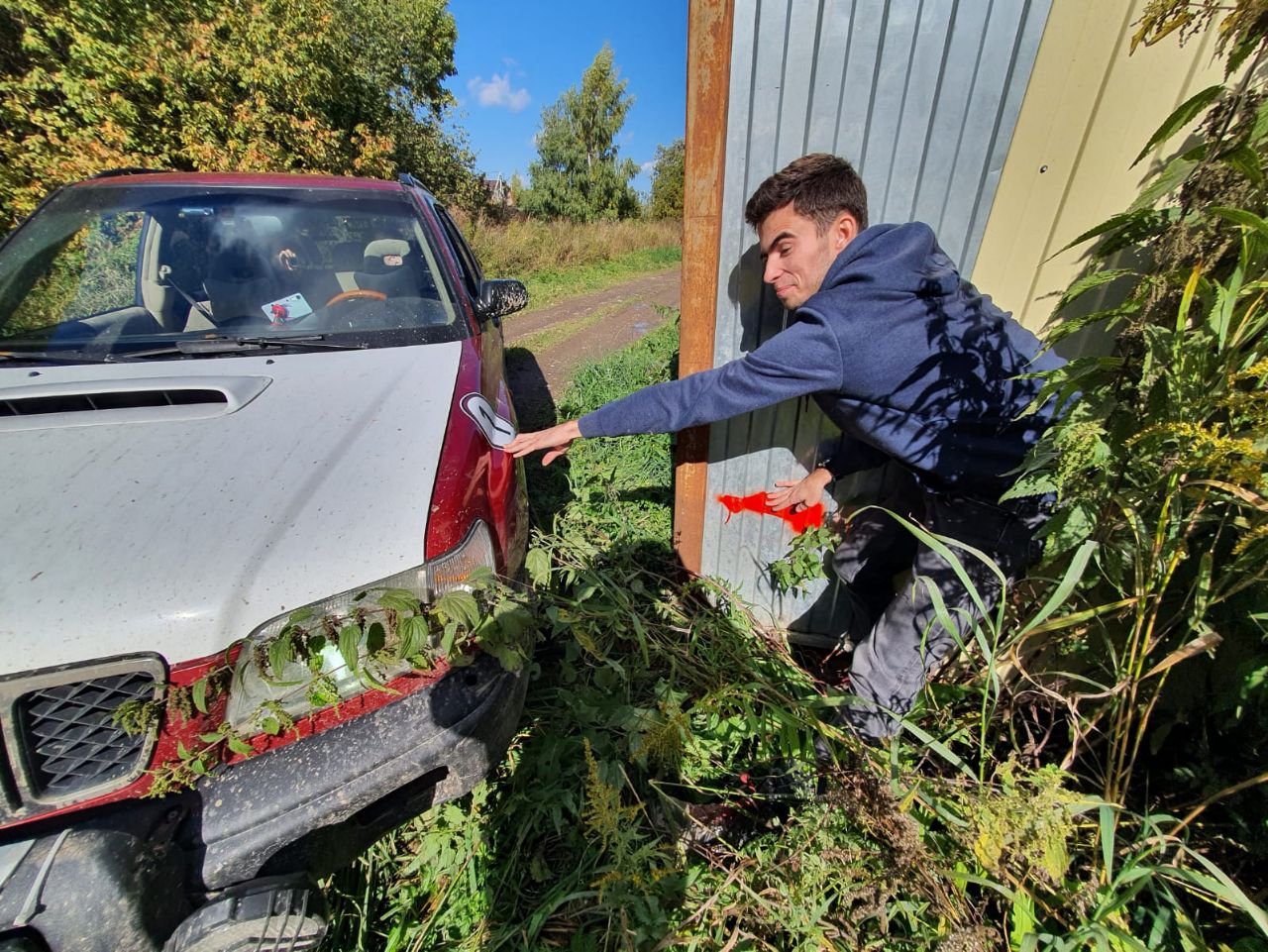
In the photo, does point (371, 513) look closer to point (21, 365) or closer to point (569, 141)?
point (21, 365)

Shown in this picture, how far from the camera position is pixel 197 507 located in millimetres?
1154

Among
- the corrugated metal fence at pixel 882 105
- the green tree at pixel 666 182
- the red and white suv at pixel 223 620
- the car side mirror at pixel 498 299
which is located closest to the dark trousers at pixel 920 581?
the corrugated metal fence at pixel 882 105

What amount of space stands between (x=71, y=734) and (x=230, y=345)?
125cm

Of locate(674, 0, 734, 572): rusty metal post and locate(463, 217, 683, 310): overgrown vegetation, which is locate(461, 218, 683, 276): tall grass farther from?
locate(674, 0, 734, 572): rusty metal post

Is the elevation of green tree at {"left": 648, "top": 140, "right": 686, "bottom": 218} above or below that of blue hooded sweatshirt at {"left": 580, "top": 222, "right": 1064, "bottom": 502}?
above

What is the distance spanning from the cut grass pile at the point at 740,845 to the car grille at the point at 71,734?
0.77m

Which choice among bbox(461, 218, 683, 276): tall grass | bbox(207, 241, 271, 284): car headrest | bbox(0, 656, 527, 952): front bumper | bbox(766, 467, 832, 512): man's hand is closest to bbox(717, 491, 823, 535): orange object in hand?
bbox(766, 467, 832, 512): man's hand

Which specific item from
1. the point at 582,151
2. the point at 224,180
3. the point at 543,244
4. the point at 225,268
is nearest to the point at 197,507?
the point at 225,268

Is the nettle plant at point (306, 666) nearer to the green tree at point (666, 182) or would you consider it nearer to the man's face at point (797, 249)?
the man's face at point (797, 249)

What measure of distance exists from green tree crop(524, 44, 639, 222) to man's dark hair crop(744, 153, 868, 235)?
3007 cm

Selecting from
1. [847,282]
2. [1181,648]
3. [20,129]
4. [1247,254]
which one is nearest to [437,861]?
[1181,648]

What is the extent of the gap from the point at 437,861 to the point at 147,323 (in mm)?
2322

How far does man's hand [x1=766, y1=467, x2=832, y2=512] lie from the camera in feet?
7.52

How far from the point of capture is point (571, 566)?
2131mm
